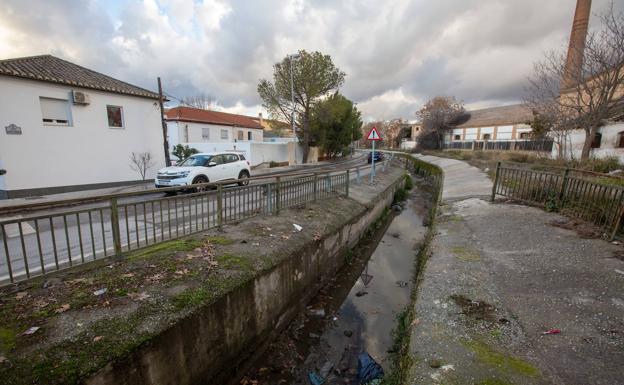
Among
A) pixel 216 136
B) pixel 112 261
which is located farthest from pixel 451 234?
pixel 216 136

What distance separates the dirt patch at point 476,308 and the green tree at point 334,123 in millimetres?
26713

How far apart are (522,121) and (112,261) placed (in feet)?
146

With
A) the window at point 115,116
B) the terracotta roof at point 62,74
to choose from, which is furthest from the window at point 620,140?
the window at point 115,116

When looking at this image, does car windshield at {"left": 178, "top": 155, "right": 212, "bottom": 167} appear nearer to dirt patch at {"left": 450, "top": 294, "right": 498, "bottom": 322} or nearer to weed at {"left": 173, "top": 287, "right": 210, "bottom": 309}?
weed at {"left": 173, "top": 287, "right": 210, "bottom": 309}

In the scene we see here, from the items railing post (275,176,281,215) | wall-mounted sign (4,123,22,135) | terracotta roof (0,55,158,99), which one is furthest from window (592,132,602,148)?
wall-mounted sign (4,123,22,135)

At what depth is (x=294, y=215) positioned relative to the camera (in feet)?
23.4

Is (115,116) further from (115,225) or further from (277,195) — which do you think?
(115,225)

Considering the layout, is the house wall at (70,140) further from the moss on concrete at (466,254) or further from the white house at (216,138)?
the moss on concrete at (466,254)

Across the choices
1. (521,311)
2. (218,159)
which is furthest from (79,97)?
(521,311)

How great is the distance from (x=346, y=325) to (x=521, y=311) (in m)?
2.97

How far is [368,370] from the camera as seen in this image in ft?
12.8

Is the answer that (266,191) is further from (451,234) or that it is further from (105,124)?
(105,124)

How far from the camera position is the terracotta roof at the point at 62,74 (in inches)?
447

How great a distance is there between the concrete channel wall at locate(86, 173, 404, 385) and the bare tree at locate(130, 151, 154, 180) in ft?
44.6
